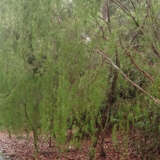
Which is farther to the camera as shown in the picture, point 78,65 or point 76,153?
point 76,153

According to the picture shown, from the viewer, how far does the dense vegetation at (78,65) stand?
520cm

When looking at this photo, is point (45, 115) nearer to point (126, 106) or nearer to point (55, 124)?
point (55, 124)

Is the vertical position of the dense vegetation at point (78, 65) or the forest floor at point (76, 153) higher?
the dense vegetation at point (78, 65)

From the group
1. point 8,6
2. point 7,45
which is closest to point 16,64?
point 7,45

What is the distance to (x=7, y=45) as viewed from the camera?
576 centimetres

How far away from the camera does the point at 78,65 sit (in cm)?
534

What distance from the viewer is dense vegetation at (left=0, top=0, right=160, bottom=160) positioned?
5203 millimetres

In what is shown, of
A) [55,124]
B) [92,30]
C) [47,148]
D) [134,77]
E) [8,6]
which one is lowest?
[47,148]

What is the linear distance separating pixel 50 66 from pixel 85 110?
3.72ft

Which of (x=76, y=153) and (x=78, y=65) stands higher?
(x=78, y=65)

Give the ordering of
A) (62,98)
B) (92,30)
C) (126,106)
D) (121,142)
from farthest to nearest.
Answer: (121,142)
(126,106)
(92,30)
(62,98)

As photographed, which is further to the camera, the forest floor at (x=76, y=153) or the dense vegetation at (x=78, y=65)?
the forest floor at (x=76, y=153)

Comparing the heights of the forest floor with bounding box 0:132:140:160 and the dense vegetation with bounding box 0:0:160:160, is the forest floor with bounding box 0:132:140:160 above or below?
below

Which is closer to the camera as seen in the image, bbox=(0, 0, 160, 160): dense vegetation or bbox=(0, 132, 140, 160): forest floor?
bbox=(0, 0, 160, 160): dense vegetation
